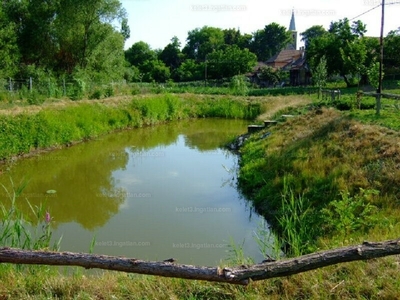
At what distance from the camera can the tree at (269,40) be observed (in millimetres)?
65812

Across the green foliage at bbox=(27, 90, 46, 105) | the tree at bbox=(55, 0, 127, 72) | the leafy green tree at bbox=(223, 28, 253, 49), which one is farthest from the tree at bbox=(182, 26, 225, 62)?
the green foliage at bbox=(27, 90, 46, 105)

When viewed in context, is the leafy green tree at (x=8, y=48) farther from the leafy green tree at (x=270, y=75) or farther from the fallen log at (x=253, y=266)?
the leafy green tree at (x=270, y=75)

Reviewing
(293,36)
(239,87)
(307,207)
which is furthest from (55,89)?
→ (293,36)

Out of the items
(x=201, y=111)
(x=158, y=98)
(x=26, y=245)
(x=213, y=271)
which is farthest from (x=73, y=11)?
(x=213, y=271)

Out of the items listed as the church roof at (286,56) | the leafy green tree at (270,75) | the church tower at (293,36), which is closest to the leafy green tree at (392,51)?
the leafy green tree at (270,75)

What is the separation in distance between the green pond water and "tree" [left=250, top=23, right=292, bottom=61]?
5372 centimetres

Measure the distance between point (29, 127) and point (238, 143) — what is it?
7603 millimetres

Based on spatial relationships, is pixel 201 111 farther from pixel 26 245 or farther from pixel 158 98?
pixel 26 245

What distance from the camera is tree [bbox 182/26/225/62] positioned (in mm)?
60656

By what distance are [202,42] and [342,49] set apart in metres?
36.4

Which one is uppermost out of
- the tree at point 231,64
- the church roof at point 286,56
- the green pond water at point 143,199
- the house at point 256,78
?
the church roof at point 286,56

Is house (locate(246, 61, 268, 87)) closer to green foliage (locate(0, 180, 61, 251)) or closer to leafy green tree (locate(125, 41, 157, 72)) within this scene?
leafy green tree (locate(125, 41, 157, 72))

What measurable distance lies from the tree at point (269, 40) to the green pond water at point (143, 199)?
53722mm

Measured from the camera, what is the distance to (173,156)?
14.1 meters
